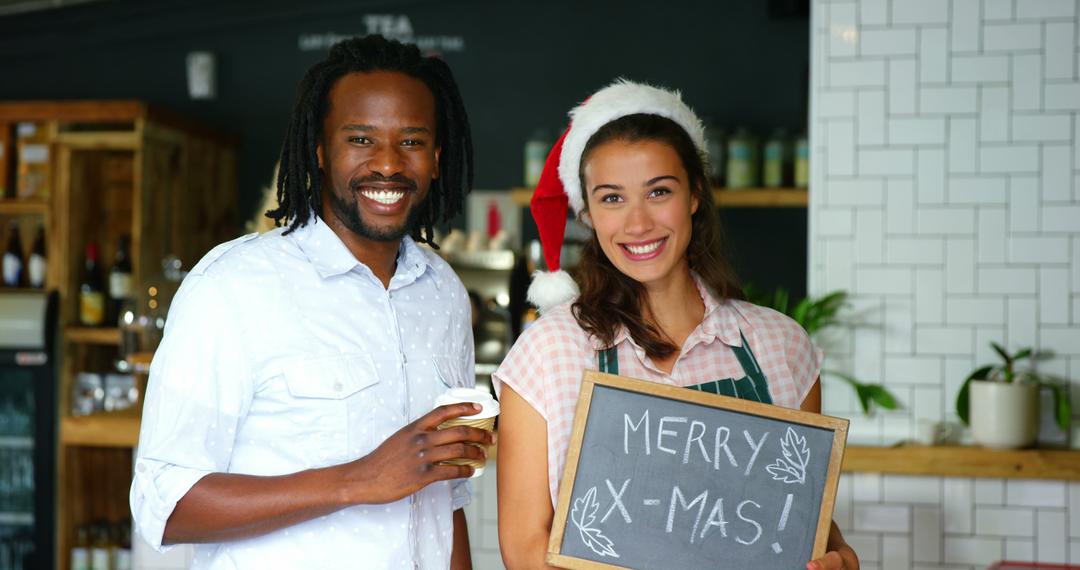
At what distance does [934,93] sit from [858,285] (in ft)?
2.26

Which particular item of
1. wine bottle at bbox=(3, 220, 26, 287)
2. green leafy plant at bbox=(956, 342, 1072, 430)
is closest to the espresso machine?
green leafy plant at bbox=(956, 342, 1072, 430)

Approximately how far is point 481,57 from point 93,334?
2.48 m

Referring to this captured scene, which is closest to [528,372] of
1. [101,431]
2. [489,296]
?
[101,431]

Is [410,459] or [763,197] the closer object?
[410,459]

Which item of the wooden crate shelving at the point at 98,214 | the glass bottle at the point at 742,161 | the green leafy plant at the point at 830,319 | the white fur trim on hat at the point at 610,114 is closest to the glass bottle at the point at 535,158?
the glass bottle at the point at 742,161

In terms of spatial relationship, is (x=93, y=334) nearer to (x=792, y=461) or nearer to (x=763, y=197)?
(x=763, y=197)

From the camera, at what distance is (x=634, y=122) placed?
1.87m

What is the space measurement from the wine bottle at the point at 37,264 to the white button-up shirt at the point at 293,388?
4028 mm

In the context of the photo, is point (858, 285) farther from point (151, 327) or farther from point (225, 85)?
point (225, 85)

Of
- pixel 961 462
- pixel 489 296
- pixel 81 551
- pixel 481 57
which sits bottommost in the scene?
pixel 81 551

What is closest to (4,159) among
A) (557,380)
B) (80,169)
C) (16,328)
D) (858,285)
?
(80,169)

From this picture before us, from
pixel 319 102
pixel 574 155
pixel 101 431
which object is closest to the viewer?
pixel 319 102

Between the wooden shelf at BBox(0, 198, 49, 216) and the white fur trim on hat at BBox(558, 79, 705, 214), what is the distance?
160 inches

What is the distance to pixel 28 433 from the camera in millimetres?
5082
